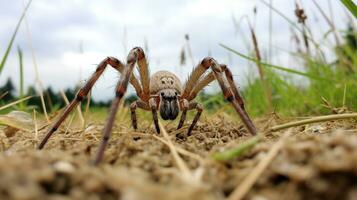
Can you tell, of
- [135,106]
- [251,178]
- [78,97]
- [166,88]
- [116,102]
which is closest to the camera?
[251,178]

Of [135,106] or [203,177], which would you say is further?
[135,106]

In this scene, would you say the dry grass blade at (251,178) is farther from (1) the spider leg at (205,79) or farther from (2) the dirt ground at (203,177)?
(1) the spider leg at (205,79)

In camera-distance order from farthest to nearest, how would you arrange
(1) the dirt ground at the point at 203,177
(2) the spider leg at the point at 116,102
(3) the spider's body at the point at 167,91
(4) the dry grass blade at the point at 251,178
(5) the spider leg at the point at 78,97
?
(3) the spider's body at the point at 167,91, (5) the spider leg at the point at 78,97, (2) the spider leg at the point at 116,102, (4) the dry grass blade at the point at 251,178, (1) the dirt ground at the point at 203,177

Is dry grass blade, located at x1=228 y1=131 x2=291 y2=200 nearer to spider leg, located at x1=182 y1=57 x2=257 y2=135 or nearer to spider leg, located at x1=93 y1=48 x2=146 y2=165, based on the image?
spider leg, located at x1=93 y1=48 x2=146 y2=165

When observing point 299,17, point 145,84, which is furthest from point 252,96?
point 145,84

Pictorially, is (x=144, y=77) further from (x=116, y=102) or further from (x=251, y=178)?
(x=251, y=178)

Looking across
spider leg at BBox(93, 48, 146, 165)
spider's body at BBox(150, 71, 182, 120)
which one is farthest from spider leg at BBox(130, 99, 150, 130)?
spider leg at BBox(93, 48, 146, 165)

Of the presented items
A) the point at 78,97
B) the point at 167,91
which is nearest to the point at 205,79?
the point at 167,91

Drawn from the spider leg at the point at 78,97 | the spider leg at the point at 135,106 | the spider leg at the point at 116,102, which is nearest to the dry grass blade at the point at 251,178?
the spider leg at the point at 116,102

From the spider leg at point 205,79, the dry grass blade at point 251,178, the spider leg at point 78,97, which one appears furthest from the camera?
the spider leg at point 205,79

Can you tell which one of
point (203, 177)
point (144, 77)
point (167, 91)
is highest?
point (144, 77)

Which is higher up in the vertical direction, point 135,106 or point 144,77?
point 144,77
